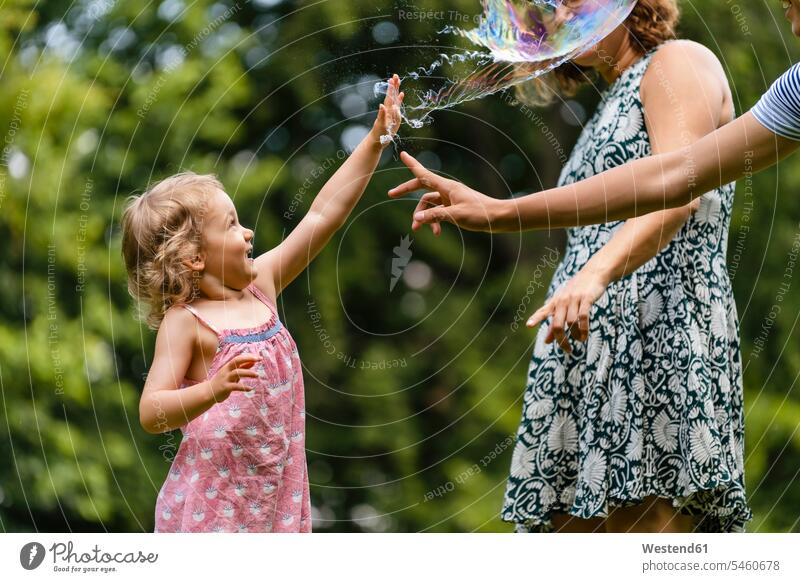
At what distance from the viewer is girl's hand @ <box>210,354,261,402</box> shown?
237 centimetres

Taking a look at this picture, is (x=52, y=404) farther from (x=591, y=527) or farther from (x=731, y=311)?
(x=731, y=311)

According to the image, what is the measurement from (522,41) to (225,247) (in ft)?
2.95

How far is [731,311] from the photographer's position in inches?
110

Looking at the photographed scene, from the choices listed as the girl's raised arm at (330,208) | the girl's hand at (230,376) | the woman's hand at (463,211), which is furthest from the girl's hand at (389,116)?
the girl's hand at (230,376)

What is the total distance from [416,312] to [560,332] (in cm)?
275

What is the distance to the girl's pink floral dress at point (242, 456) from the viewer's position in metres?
2.58

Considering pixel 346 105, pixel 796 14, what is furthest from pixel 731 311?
pixel 346 105

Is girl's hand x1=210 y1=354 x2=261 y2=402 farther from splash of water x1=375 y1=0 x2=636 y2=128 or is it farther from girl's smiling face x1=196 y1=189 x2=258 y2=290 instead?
splash of water x1=375 y1=0 x2=636 y2=128

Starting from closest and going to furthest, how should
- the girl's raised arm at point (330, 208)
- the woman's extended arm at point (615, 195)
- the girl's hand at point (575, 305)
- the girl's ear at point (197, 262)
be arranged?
the woman's extended arm at point (615, 195) → the girl's hand at point (575, 305) → the girl's ear at point (197, 262) → the girl's raised arm at point (330, 208)

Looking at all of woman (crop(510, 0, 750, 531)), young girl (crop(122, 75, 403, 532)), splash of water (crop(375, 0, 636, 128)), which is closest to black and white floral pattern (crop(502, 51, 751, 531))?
woman (crop(510, 0, 750, 531))

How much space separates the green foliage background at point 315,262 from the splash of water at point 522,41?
717 mm

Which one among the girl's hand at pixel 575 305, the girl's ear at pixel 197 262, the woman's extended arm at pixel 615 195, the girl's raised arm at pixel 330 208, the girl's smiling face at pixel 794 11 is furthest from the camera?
the girl's raised arm at pixel 330 208

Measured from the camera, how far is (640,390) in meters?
2.70

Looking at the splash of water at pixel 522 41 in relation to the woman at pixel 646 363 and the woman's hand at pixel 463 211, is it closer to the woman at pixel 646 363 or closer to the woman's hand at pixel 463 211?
the woman at pixel 646 363
